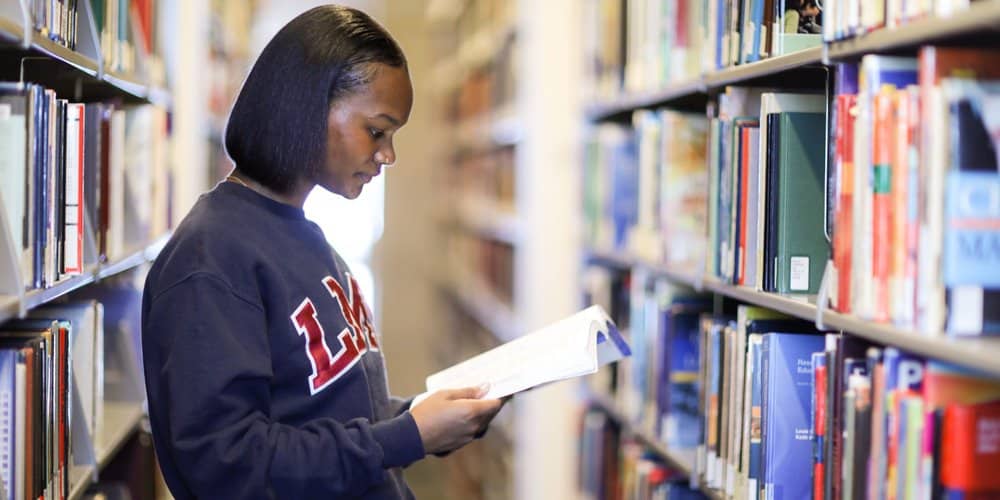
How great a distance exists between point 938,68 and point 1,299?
3.67ft

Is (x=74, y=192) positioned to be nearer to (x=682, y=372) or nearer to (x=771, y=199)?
(x=771, y=199)

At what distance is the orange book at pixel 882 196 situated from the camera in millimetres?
1289

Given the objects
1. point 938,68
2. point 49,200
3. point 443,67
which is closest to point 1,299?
point 49,200

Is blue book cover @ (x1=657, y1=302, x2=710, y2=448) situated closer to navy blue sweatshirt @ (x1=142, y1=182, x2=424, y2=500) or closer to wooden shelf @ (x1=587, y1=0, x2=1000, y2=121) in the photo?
wooden shelf @ (x1=587, y1=0, x2=1000, y2=121)

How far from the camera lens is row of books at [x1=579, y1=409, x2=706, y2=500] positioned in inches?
91.9

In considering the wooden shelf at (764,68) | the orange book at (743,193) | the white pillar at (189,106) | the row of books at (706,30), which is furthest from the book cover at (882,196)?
the white pillar at (189,106)

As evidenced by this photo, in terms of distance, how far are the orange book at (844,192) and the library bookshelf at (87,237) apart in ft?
3.32

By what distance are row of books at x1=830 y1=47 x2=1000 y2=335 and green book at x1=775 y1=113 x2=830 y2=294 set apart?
273mm

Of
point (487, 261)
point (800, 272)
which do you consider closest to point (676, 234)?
point (800, 272)

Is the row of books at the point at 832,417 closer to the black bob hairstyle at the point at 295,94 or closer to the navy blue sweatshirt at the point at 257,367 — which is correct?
the navy blue sweatshirt at the point at 257,367

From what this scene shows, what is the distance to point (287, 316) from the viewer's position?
148 centimetres

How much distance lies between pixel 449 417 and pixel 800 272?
1.98 ft

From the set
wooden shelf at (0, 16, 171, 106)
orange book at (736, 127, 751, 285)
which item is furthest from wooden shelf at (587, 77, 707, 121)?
wooden shelf at (0, 16, 171, 106)

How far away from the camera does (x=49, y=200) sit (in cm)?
154
